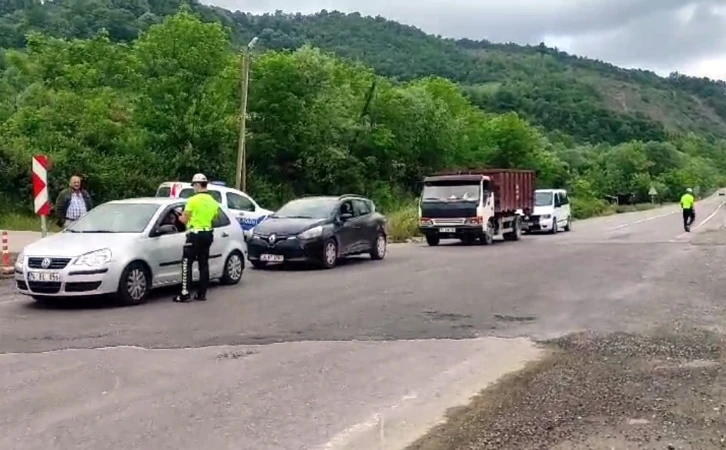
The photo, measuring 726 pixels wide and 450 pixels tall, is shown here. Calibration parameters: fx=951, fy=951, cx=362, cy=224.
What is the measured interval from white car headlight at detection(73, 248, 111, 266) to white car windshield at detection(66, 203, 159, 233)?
856 mm

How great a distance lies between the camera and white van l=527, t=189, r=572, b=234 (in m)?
39.4

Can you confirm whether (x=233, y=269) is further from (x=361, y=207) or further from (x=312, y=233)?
(x=361, y=207)

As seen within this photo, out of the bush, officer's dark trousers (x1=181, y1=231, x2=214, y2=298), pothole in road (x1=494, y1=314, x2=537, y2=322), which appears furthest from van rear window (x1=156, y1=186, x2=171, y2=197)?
pothole in road (x1=494, y1=314, x2=537, y2=322)

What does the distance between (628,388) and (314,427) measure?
110 inches

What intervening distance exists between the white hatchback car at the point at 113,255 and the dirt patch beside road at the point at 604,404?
6.16 m

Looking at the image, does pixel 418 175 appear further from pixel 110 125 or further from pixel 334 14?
pixel 334 14

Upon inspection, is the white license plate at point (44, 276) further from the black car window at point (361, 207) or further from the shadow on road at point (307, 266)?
the black car window at point (361, 207)

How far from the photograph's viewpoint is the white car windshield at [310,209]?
2028 centimetres

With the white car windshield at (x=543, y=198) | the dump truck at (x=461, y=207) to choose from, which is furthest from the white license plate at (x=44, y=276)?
the white car windshield at (x=543, y=198)

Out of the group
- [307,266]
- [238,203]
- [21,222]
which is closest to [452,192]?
[238,203]

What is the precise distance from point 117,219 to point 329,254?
6.44m

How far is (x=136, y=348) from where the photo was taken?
9836 mm

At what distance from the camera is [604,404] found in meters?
7.29

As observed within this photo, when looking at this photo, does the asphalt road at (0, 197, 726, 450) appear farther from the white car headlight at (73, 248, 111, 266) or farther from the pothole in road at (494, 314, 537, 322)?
the white car headlight at (73, 248, 111, 266)
